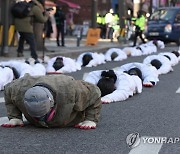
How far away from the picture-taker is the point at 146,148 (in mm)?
4633

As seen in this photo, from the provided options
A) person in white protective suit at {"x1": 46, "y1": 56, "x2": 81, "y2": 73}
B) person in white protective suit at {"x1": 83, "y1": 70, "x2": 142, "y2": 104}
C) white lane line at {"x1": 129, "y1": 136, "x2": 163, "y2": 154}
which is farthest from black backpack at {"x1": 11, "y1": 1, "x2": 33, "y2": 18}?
white lane line at {"x1": 129, "y1": 136, "x2": 163, "y2": 154}

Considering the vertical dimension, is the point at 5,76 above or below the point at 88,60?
above

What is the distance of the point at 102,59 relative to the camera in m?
13.8

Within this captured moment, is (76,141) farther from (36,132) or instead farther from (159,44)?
(159,44)

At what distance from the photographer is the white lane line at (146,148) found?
Answer: 178 inches

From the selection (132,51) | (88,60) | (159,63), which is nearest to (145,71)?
(159,63)

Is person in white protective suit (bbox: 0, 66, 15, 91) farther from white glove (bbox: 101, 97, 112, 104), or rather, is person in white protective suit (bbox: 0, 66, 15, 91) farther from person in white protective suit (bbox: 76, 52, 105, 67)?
person in white protective suit (bbox: 76, 52, 105, 67)

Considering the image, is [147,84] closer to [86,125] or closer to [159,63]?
[159,63]

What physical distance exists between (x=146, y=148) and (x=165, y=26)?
821 inches

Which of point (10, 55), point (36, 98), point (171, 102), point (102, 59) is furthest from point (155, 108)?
point (10, 55)

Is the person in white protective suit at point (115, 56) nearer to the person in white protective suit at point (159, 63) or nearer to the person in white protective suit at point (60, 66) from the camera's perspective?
the person in white protective suit at point (60, 66)

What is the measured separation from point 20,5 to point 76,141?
9.16 m
